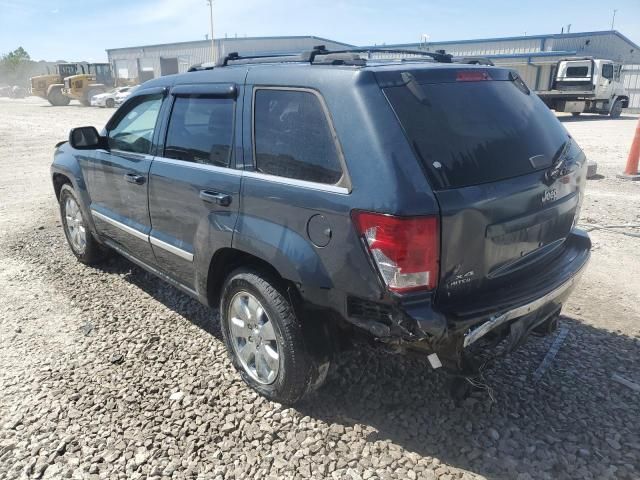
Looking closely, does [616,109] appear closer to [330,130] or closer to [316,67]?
[316,67]

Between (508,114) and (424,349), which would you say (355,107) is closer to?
(508,114)

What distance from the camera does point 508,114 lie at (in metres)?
2.72

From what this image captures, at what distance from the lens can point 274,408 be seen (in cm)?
294

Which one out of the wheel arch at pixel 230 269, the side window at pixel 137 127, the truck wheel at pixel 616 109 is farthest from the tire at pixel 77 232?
the truck wheel at pixel 616 109

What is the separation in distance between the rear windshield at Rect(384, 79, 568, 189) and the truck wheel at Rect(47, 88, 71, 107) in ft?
130

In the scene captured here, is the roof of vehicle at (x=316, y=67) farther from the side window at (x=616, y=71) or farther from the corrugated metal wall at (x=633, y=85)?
the corrugated metal wall at (x=633, y=85)

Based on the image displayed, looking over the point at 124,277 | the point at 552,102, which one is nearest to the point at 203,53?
the point at 552,102

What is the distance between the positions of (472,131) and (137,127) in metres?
2.66

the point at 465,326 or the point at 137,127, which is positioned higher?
the point at 137,127

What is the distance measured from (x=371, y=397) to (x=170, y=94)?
2462 millimetres

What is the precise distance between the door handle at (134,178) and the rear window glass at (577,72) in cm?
2434

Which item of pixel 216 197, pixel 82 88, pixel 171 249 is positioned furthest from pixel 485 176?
pixel 82 88

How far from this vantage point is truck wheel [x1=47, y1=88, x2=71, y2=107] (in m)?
35.8

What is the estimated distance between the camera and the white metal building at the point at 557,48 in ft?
114
